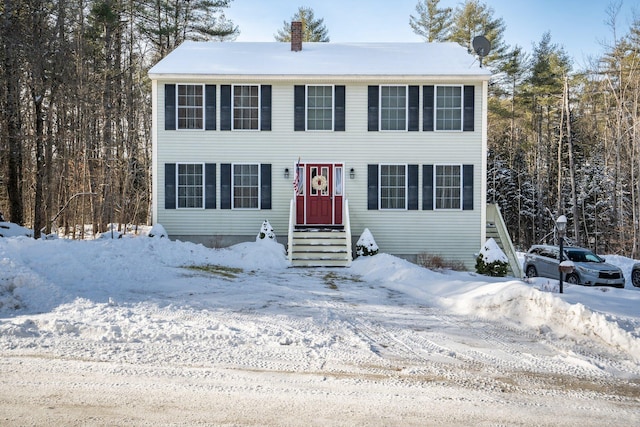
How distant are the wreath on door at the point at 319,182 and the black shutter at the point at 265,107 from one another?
2226 mm

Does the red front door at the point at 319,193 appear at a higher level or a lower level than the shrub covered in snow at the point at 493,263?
higher

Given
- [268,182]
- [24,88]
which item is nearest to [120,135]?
[24,88]

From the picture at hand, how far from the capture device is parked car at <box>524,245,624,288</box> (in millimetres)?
13868

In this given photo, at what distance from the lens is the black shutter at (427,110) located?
A: 1567cm

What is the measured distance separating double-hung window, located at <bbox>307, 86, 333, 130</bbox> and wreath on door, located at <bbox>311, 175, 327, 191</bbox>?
1594 mm

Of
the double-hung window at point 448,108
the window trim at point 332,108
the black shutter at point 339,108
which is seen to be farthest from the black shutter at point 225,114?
the double-hung window at point 448,108

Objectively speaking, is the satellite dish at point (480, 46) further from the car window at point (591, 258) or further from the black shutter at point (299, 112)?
the car window at point (591, 258)

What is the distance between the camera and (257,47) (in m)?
18.2

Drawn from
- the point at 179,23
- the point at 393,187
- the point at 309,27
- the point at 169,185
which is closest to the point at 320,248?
the point at 393,187

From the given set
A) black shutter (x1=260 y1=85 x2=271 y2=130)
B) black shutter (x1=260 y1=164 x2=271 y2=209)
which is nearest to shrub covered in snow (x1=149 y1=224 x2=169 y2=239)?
black shutter (x1=260 y1=164 x2=271 y2=209)

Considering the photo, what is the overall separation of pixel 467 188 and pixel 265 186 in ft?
21.5

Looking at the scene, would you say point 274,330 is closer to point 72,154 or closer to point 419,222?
point 419,222

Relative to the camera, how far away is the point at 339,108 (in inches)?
617

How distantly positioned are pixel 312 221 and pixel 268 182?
1.92 metres
